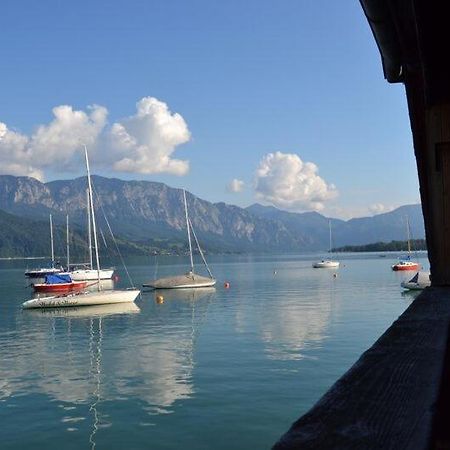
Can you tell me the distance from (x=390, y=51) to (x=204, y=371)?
21.3 metres

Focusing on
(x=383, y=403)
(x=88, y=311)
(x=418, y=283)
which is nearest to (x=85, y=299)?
(x=88, y=311)

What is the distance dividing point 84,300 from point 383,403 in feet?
172

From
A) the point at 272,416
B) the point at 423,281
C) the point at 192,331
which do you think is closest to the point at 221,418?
the point at 272,416

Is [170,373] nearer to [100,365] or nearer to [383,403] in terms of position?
[100,365]

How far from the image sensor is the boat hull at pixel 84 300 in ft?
170

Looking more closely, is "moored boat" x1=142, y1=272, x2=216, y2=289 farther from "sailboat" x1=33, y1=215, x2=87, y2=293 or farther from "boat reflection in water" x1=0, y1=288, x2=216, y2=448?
"boat reflection in water" x1=0, y1=288, x2=216, y2=448

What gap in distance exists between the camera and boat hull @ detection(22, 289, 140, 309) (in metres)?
51.9

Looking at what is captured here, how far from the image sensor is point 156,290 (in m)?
75.6

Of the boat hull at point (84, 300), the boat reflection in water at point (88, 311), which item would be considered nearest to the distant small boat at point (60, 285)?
the boat reflection in water at point (88, 311)

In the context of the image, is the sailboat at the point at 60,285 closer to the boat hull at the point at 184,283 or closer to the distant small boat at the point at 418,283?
the boat hull at the point at 184,283

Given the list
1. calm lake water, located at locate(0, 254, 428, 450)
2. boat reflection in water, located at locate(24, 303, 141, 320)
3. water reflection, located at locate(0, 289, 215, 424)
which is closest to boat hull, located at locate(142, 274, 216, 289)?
boat reflection in water, located at locate(24, 303, 141, 320)

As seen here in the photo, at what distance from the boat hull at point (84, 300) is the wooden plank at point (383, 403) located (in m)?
51.4

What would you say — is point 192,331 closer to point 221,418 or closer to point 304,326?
point 304,326

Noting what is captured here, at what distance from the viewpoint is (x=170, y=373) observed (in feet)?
75.2
